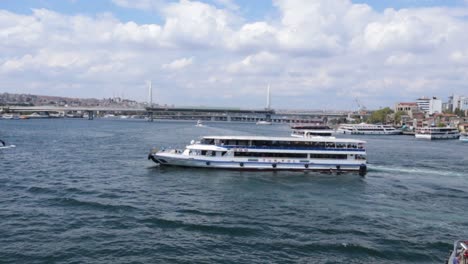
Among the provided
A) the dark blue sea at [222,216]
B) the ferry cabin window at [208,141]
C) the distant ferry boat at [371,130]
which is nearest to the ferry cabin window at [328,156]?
the dark blue sea at [222,216]

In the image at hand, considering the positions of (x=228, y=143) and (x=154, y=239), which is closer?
(x=154, y=239)

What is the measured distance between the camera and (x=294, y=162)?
48.6 m

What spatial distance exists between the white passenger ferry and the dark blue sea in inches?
59.2

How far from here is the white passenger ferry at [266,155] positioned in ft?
156

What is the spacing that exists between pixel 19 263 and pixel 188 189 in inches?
715

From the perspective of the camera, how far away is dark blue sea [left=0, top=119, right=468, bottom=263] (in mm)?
22062

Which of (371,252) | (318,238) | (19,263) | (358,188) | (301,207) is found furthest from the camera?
(358,188)

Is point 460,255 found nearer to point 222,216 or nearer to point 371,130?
point 222,216

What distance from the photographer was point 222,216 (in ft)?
93.5

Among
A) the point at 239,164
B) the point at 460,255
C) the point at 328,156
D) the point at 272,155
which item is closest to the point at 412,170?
the point at 328,156

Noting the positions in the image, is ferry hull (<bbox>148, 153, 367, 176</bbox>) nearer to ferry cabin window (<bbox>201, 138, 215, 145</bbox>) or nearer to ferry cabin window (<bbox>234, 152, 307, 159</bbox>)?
ferry cabin window (<bbox>234, 152, 307, 159</bbox>)

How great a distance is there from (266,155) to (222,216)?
2066 cm

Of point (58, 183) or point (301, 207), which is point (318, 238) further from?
point (58, 183)

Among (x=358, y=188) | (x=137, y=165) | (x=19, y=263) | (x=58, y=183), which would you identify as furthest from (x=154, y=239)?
(x=137, y=165)
